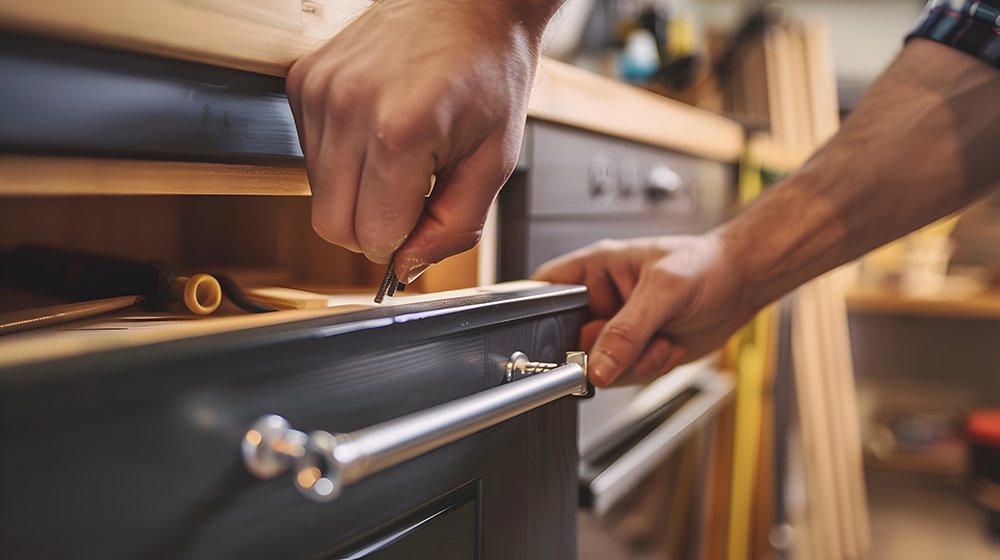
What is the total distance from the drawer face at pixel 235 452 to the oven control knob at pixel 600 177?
44cm

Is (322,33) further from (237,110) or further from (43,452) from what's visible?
(43,452)

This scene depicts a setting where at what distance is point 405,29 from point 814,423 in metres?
1.56

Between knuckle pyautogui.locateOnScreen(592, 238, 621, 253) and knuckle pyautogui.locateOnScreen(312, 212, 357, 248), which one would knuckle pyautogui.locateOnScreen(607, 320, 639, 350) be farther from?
knuckle pyautogui.locateOnScreen(312, 212, 357, 248)

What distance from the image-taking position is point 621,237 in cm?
91

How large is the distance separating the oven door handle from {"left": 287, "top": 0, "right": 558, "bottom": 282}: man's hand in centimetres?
Answer: 40

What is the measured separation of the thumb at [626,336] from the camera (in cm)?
55

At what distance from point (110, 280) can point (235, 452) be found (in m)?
0.27

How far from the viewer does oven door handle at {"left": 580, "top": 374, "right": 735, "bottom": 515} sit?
740mm

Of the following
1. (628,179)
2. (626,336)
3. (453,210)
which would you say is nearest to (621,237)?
(628,179)

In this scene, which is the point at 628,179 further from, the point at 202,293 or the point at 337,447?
the point at 337,447

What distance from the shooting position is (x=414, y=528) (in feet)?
1.07

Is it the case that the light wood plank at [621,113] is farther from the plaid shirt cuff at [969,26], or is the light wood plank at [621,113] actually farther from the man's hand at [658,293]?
the plaid shirt cuff at [969,26]

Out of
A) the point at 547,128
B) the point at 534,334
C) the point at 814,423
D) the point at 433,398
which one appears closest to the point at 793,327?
the point at 814,423

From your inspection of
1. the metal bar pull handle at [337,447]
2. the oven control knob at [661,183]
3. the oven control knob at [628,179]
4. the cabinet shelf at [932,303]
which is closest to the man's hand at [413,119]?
the metal bar pull handle at [337,447]
